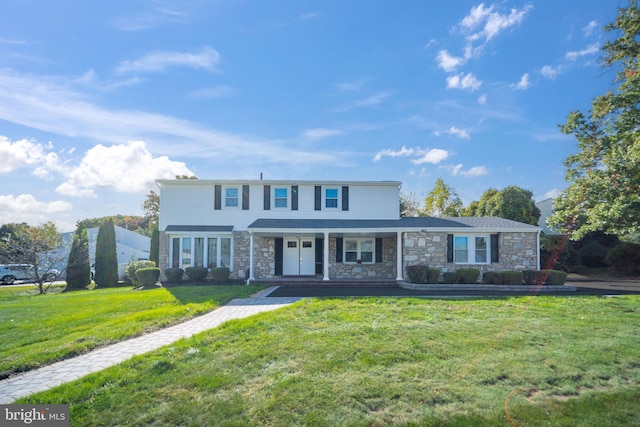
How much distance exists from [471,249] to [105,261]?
21325 mm

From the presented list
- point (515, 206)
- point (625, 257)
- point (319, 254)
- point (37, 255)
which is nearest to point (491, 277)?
point (319, 254)

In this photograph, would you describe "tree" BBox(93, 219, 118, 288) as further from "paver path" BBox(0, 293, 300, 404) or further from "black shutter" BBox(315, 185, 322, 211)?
"paver path" BBox(0, 293, 300, 404)

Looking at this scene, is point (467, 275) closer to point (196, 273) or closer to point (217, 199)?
point (196, 273)

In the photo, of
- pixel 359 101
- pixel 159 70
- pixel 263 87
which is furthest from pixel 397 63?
pixel 159 70

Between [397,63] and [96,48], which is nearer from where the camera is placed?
[96,48]

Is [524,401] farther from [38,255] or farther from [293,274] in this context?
[38,255]

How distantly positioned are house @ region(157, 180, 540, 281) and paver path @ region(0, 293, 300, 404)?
8448 millimetres

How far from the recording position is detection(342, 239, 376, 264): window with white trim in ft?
58.2

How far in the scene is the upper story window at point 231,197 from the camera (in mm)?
18156

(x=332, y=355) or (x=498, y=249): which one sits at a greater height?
Answer: (x=498, y=249)

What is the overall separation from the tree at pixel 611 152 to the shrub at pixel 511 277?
330 cm

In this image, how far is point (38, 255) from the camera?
1991cm

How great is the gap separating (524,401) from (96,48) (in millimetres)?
12547

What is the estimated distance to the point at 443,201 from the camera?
31.1 m
